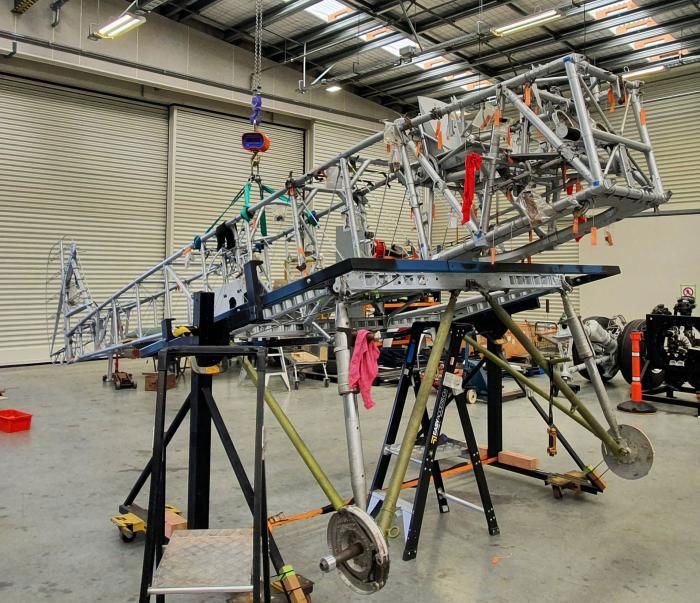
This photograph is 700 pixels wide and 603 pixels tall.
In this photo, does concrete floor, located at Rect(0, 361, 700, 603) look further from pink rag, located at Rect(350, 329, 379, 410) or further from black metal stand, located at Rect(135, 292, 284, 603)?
pink rag, located at Rect(350, 329, 379, 410)

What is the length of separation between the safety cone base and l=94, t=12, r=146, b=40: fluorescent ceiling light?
9.77m

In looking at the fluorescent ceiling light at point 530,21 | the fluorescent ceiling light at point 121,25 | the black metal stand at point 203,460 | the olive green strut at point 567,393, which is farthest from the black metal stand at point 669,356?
the fluorescent ceiling light at point 121,25

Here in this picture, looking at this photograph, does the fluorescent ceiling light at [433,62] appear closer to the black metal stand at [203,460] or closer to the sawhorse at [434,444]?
the sawhorse at [434,444]

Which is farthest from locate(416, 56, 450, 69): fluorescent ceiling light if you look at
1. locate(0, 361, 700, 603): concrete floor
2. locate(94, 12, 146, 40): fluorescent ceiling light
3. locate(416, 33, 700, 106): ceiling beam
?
locate(0, 361, 700, 603): concrete floor

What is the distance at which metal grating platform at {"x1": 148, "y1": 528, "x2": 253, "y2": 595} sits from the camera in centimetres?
250

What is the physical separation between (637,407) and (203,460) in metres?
6.66

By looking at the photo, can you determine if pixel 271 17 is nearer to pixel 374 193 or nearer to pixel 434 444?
pixel 374 193

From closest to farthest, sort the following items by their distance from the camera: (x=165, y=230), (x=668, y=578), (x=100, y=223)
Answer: (x=668, y=578) → (x=100, y=223) → (x=165, y=230)

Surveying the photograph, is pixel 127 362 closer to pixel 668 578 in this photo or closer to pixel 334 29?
pixel 334 29

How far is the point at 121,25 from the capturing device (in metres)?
10.0

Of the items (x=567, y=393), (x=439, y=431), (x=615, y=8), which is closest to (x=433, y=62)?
(x=615, y=8)

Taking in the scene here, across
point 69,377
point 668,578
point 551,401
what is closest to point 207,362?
point 551,401

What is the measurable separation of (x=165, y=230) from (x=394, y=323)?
1053 cm

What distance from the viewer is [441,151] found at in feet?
13.1
